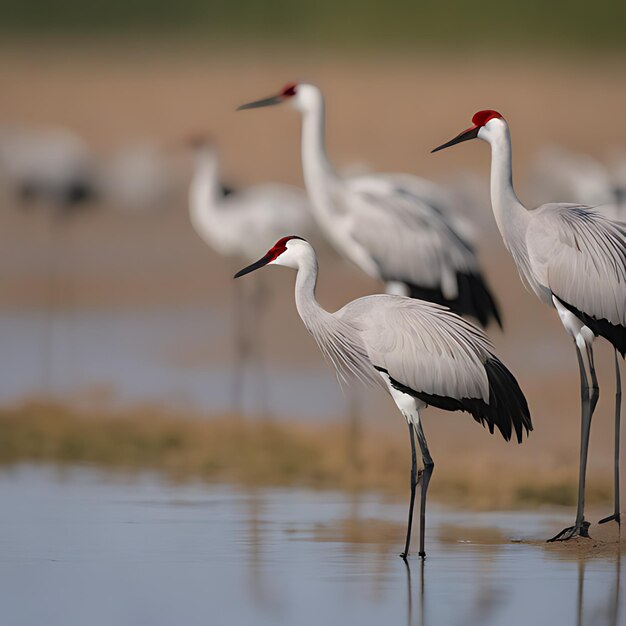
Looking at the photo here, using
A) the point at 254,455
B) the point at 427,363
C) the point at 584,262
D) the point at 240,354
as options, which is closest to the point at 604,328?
the point at 584,262

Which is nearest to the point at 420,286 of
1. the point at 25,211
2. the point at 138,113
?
the point at 25,211

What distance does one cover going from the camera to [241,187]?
2038cm

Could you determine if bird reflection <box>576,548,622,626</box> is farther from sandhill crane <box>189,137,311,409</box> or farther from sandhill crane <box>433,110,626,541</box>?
sandhill crane <box>189,137,311,409</box>

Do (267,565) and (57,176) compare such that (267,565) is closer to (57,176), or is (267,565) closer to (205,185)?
(205,185)

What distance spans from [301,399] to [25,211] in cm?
519

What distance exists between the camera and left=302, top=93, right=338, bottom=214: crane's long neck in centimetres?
1170

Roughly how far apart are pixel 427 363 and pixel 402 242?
357 centimetres

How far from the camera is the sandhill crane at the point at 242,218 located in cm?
1420

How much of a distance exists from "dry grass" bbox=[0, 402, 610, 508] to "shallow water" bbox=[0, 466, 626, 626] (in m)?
0.63

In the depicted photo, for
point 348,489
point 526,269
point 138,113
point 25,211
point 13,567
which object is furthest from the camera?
point 138,113

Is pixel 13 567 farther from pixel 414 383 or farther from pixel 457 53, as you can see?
pixel 457 53

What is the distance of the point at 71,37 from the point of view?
2555 cm

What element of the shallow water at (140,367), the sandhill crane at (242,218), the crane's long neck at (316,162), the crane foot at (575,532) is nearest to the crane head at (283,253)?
the crane foot at (575,532)

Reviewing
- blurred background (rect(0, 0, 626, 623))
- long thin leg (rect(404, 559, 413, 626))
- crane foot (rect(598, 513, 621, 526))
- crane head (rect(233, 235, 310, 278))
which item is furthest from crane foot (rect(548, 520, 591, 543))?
crane head (rect(233, 235, 310, 278))
